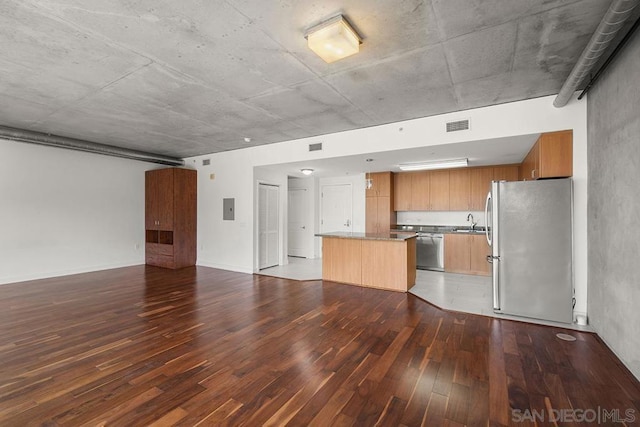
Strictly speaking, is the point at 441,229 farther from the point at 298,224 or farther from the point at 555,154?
the point at 298,224

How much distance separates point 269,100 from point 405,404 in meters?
3.66

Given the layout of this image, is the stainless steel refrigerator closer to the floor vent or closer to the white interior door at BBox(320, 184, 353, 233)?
the floor vent

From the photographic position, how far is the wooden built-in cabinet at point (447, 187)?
6.38 metres

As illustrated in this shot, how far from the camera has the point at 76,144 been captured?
577 cm

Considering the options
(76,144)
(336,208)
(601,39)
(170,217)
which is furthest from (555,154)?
(76,144)

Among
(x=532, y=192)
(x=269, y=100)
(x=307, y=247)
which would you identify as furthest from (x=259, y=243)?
(x=532, y=192)

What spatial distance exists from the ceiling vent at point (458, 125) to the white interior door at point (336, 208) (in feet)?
14.2

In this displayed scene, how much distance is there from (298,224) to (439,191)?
13.9 ft

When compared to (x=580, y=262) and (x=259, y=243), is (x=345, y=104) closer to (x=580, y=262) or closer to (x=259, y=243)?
(x=580, y=262)

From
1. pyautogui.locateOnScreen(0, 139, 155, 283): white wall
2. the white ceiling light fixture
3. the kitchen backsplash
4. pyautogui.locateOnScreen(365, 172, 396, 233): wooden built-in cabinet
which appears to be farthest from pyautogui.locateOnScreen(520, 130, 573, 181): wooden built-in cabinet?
pyautogui.locateOnScreen(0, 139, 155, 283): white wall

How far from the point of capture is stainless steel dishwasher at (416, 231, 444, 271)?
6.53 meters

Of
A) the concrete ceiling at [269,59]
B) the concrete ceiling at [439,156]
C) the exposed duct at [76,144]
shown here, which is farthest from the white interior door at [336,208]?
the exposed duct at [76,144]

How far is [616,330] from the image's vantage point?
8.91 ft

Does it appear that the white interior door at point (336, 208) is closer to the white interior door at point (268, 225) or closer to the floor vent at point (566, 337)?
the white interior door at point (268, 225)
